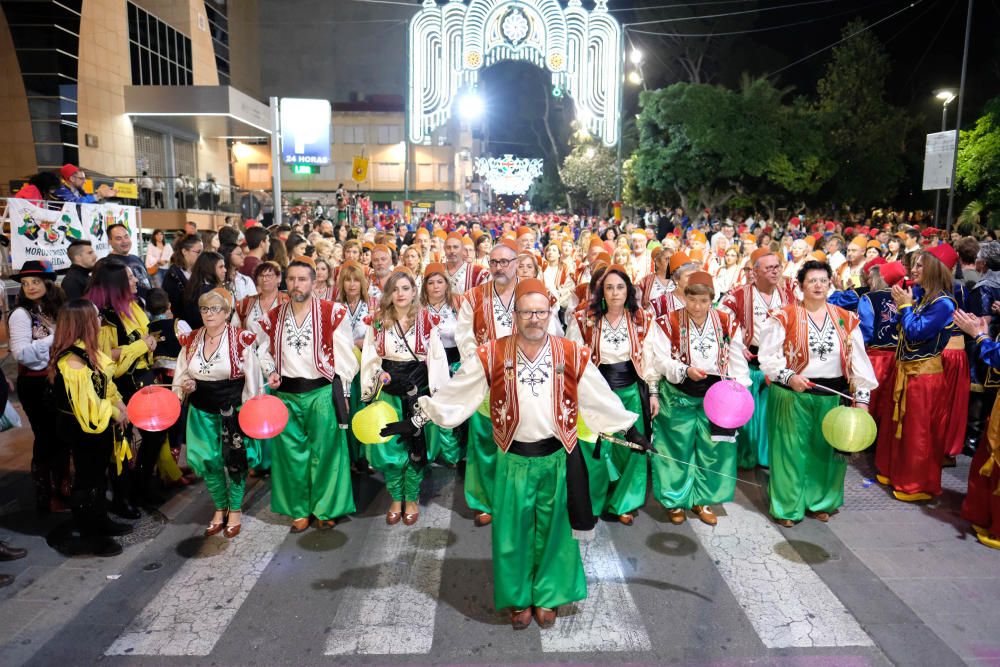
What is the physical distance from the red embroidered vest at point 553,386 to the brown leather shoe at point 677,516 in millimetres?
2014

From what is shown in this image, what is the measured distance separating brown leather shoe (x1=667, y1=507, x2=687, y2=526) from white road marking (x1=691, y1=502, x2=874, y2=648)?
0.10 m

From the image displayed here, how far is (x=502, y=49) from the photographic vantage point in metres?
22.5

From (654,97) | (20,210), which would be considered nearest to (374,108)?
(654,97)

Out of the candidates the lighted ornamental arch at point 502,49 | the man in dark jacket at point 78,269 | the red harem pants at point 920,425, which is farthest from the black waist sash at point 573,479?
the lighted ornamental arch at point 502,49

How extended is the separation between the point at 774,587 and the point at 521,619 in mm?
1643

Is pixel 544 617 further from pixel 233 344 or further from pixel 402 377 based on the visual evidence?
pixel 233 344

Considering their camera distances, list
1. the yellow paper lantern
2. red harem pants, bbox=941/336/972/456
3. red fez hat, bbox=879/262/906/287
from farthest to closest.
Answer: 1. red fez hat, bbox=879/262/906/287
2. red harem pants, bbox=941/336/972/456
3. the yellow paper lantern

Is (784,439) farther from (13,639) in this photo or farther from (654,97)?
(654,97)

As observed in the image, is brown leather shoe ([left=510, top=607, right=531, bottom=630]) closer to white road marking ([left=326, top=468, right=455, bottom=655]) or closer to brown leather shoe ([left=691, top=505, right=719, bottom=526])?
white road marking ([left=326, top=468, right=455, bottom=655])

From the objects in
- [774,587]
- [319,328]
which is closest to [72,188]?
[319,328]

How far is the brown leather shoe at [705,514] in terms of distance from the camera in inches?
217

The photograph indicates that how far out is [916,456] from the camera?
5.92 meters

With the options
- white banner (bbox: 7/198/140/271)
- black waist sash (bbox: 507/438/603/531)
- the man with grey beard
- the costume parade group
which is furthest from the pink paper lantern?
white banner (bbox: 7/198/140/271)

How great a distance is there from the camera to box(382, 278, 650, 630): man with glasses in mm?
3875
